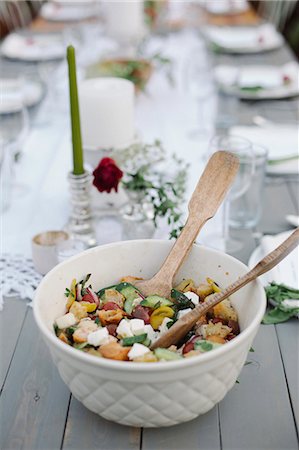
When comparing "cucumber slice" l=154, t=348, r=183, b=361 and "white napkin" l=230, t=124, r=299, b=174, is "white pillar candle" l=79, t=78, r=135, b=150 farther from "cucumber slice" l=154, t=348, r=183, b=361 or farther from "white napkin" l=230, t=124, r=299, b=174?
"cucumber slice" l=154, t=348, r=183, b=361

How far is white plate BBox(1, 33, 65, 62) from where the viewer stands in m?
2.38

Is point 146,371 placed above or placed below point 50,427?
above

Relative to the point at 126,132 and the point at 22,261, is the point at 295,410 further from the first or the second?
the point at 126,132

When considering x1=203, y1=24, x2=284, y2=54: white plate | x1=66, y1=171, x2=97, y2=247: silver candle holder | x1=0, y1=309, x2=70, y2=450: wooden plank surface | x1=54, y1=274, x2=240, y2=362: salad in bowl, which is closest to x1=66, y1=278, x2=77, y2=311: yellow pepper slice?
x1=54, y1=274, x2=240, y2=362: salad in bowl

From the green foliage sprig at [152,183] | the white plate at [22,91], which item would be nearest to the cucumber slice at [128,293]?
the green foliage sprig at [152,183]

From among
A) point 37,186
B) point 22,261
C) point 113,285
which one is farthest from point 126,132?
point 113,285

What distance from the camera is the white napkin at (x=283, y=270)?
42.1 inches

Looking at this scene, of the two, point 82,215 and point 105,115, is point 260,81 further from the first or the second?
point 82,215

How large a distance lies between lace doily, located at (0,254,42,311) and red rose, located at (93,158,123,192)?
18 cm

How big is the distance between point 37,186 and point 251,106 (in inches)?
29.2

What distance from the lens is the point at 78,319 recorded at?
849 mm

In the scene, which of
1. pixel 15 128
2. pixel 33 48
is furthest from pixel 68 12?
pixel 15 128

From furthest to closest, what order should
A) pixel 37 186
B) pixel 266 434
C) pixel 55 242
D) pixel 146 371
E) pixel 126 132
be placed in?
pixel 37 186
pixel 126 132
pixel 55 242
pixel 266 434
pixel 146 371

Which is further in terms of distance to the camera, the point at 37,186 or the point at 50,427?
the point at 37,186
